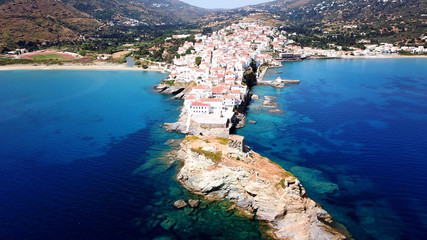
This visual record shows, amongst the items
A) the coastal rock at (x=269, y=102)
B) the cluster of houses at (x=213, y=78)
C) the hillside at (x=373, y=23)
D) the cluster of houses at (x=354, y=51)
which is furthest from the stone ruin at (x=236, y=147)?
the hillside at (x=373, y=23)

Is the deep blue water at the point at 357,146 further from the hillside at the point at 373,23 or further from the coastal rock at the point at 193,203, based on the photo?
the hillside at the point at 373,23

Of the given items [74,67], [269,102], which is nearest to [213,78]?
[269,102]

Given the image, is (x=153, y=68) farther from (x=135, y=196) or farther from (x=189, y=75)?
(x=135, y=196)

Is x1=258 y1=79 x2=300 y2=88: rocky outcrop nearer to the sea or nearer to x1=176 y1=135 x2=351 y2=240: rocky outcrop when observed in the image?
the sea

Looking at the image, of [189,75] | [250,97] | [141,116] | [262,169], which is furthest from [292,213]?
[189,75]

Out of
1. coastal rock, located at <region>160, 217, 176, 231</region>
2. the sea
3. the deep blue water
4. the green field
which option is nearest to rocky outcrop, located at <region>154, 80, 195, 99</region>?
the sea

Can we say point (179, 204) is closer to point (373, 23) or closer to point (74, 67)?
point (74, 67)
